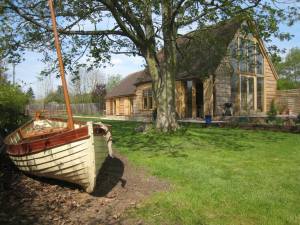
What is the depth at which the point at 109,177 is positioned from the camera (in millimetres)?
8484

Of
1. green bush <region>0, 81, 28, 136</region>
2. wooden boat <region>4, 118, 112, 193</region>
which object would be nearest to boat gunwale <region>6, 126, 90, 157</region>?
wooden boat <region>4, 118, 112, 193</region>

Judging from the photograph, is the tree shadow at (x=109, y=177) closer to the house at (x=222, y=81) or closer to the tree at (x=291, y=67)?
the house at (x=222, y=81)

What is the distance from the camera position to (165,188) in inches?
294

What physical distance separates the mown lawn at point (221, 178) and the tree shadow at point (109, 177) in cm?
64

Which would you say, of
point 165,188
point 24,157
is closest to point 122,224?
point 165,188

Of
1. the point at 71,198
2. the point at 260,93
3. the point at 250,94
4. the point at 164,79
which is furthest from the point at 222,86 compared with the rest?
the point at 71,198

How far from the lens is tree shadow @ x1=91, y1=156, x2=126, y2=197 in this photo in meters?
7.51

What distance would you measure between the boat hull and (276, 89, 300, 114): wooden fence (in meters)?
24.0

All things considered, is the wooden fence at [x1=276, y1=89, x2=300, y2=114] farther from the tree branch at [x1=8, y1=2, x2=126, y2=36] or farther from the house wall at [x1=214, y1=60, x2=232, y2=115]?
the tree branch at [x1=8, y1=2, x2=126, y2=36]

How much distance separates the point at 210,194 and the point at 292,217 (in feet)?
5.53

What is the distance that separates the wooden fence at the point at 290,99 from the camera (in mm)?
27808

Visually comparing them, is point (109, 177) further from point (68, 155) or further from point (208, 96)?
point (208, 96)

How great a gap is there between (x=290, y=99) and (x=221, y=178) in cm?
2283

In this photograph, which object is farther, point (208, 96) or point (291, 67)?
point (291, 67)
